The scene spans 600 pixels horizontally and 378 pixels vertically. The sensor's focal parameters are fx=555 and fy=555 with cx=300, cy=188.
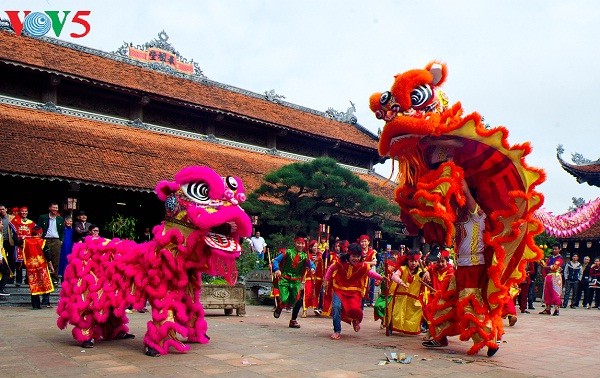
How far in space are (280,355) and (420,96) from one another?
3.37 metres

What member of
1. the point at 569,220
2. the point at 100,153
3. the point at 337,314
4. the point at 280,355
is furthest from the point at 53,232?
the point at 569,220

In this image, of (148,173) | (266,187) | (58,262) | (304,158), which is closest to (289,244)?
(266,187)

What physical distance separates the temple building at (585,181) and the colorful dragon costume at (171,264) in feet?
57.7

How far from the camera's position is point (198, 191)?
243 inches

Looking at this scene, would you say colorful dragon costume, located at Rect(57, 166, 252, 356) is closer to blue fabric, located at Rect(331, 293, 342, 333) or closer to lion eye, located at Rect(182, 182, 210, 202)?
lion eye, located at Rect(182, 182, 210, 202)

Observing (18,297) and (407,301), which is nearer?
(407,301)

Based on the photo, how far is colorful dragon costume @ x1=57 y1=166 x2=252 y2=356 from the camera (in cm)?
602

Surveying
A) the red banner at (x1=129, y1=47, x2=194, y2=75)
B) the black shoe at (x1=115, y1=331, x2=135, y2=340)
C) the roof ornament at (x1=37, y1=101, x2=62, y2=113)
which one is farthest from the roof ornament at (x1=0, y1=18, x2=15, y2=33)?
the black shoe at (x1=115, y1=331, x2=135, y2=340)

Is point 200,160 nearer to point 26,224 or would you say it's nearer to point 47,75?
point 47,75

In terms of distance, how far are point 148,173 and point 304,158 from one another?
772cm

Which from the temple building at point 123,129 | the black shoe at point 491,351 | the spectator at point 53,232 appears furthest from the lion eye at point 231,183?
the temple building at point 123,129

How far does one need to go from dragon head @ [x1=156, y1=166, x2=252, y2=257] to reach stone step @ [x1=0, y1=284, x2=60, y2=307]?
17.9 ft

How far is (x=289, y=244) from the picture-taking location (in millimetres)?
14164

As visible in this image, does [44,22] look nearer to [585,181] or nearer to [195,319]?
[195,319]
